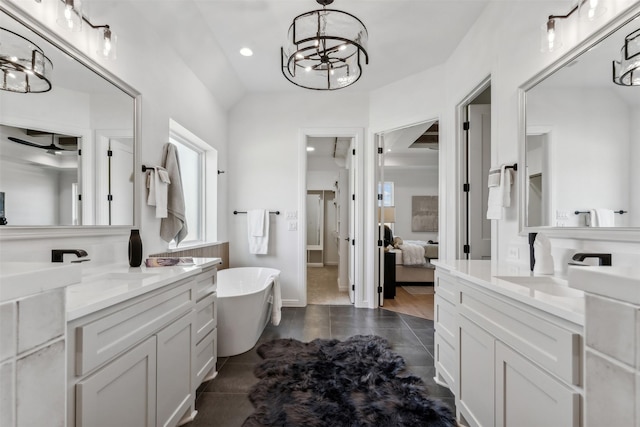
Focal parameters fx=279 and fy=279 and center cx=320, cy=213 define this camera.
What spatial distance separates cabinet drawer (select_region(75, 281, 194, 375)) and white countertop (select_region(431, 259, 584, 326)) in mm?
1521

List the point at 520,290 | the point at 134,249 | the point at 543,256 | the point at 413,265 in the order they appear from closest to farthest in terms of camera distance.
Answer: the point at 520,290
the point at 543,256
the point at 134,249
the point at 413,265

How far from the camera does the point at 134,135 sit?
76.4 inches

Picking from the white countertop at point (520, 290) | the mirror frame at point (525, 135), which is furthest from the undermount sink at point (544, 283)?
the mirror frame at point (525, 135)

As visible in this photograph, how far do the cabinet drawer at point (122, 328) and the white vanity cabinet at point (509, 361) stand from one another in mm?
1522

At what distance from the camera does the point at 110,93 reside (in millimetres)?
1716

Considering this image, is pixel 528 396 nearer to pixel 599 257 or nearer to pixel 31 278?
pixel 599 257

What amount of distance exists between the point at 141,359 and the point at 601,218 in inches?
88.5

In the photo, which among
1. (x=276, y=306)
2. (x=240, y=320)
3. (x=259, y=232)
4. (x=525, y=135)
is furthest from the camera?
(x=259, y=232)

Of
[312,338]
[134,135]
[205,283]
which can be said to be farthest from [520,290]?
[134,135]

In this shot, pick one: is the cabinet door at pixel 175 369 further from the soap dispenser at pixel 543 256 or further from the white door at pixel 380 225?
the white door at pixel 380 225

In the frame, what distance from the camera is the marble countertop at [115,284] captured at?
0.92 metres

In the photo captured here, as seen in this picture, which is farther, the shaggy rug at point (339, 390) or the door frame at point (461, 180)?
the door frame at point (461, 180)

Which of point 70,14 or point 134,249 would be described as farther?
point 134,249

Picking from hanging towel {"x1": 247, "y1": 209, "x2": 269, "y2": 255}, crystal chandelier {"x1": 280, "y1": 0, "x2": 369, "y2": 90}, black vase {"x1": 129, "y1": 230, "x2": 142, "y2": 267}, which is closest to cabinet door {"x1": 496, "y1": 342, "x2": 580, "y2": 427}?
crystal chandelier {"x1": 280, "y1": 0, "x2": 369, "y2": 90}
